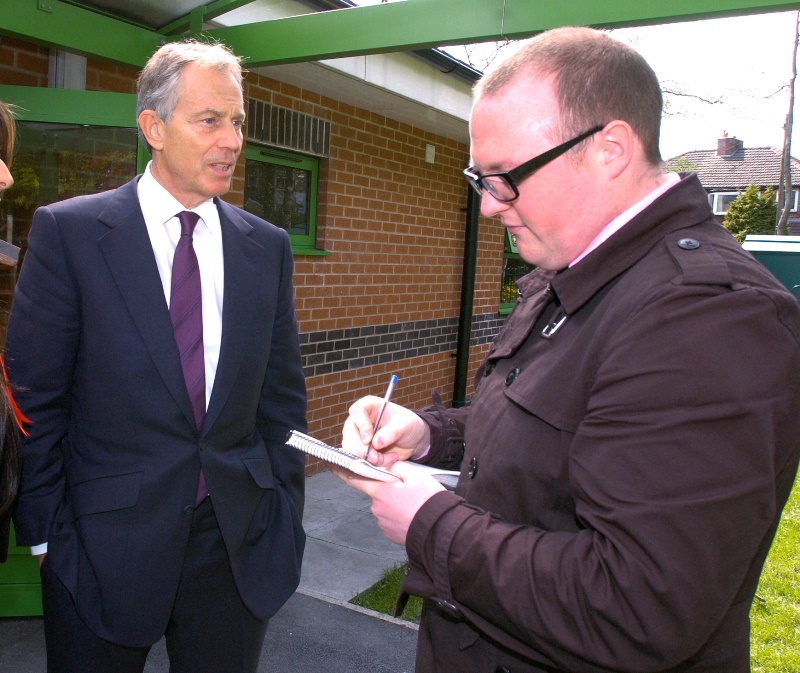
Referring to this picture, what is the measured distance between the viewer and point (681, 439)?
97cm

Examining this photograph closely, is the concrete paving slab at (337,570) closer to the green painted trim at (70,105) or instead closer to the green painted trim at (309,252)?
the green painted trim at (309,252)

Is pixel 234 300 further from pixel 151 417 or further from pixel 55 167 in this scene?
pixel 55 167

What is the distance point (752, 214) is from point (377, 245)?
27582 mm

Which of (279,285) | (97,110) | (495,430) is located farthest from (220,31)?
(495,430)

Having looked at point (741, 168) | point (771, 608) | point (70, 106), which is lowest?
point (771, 608)

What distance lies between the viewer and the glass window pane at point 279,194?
17.8 ft

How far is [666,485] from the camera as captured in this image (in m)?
0.98

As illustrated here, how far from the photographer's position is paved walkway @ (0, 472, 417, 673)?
10.9 ft

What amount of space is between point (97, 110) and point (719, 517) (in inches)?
132

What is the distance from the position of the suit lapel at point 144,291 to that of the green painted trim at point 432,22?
6.48ft

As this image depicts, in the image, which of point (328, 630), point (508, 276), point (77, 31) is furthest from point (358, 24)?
point (508, 276)

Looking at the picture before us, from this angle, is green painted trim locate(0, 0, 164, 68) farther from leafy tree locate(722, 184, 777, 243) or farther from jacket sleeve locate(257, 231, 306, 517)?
leafy tree locate(722, 184, 777, 243)

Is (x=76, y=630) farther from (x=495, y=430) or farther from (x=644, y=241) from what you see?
(x=644, y=241)

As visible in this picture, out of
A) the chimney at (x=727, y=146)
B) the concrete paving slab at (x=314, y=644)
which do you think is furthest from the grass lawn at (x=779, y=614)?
the chimney at (x=727, y=146)
